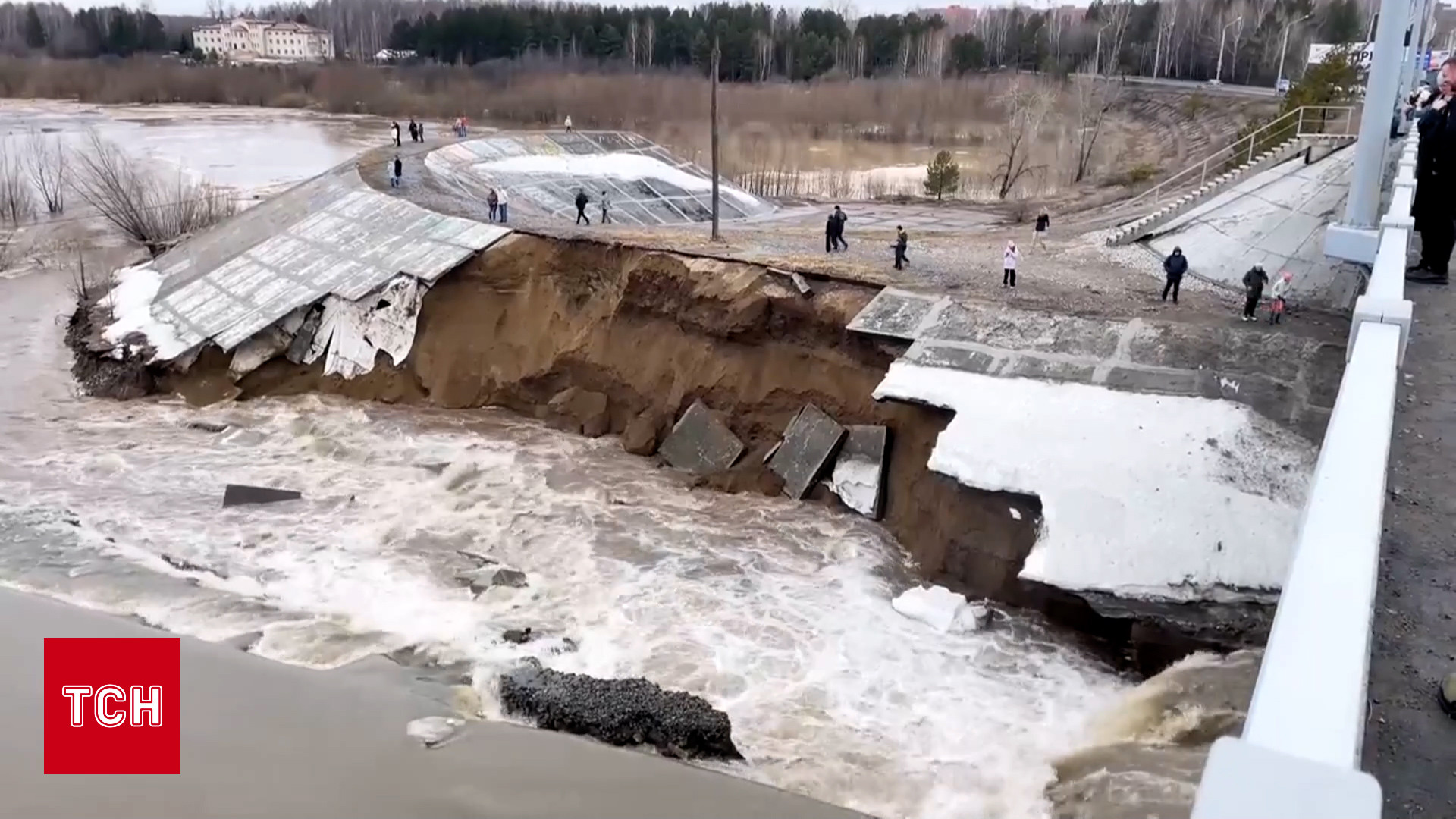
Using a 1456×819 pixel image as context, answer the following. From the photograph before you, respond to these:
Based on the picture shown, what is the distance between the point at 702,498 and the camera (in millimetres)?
18734

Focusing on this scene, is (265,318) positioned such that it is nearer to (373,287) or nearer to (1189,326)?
(373,287)

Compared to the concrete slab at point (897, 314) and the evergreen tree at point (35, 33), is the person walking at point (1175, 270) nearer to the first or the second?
the concrete slab at point (897, 314)

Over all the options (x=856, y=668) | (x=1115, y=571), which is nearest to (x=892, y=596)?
(x=856, y=668)

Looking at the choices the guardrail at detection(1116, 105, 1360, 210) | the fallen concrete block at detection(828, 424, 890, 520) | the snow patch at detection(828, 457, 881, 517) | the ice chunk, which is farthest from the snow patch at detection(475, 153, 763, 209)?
the ice chunk

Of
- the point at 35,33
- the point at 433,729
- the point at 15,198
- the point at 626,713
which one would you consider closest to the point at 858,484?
the point at 626,713

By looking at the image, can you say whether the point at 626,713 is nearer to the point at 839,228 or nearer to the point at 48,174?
the point at 839,228

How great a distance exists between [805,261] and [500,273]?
727 cm

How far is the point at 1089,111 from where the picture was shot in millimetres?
A: 54938

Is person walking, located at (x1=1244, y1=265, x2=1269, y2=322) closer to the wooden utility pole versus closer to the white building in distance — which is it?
the wooden utility pole

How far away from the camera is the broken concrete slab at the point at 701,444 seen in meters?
19.5

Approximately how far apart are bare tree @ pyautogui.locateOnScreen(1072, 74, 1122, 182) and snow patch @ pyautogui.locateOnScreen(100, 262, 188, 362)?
40.1 m

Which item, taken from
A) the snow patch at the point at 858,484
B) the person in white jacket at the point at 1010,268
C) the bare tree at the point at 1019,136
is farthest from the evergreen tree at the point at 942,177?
the snow patch at the point at 858,484

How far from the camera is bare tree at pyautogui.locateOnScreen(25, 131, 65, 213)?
149 ft

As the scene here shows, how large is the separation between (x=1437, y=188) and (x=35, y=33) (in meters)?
149
